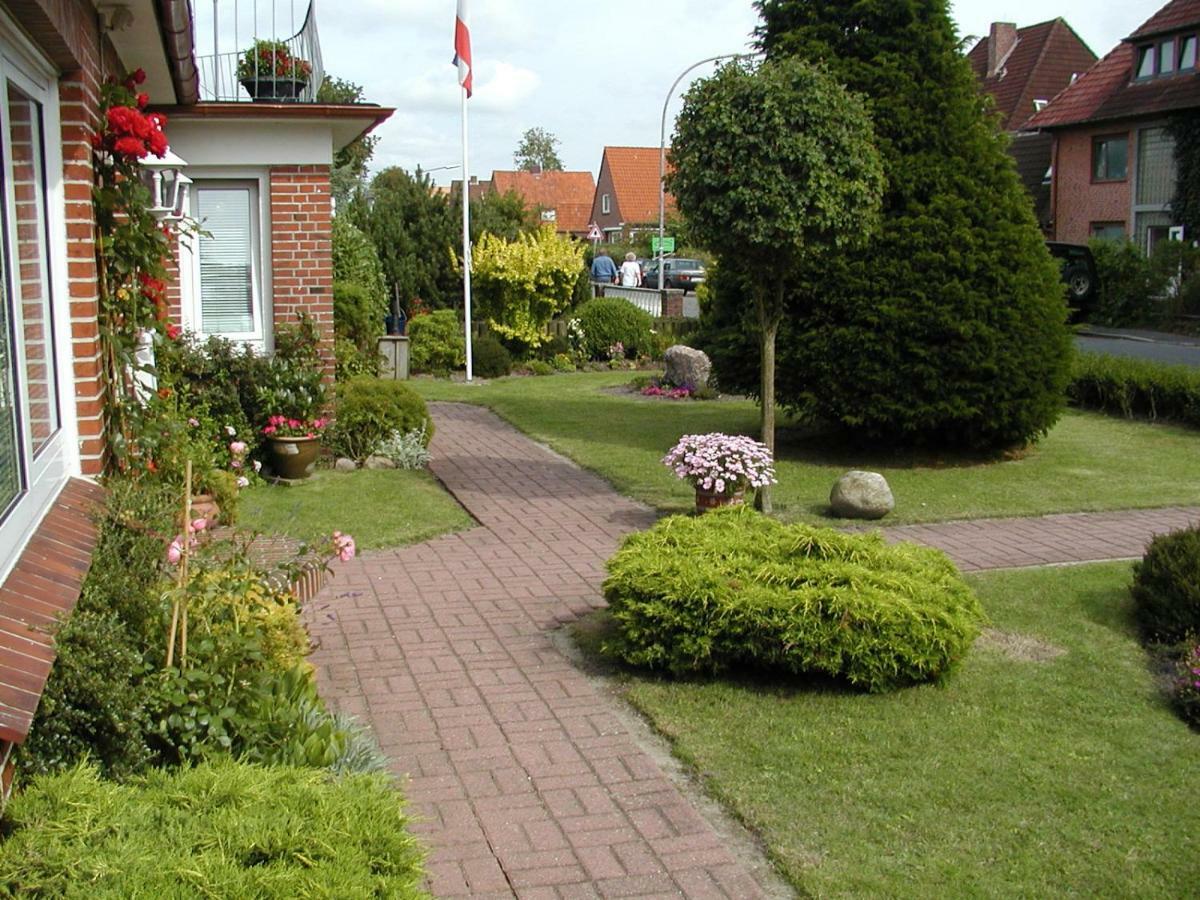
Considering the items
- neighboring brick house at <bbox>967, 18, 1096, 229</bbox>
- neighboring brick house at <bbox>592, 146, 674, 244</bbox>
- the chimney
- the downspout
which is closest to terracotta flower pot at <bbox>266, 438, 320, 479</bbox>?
the downspout

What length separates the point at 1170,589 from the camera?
6816 millimetres

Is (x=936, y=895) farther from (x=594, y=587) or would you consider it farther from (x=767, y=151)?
(x=767, y=151)

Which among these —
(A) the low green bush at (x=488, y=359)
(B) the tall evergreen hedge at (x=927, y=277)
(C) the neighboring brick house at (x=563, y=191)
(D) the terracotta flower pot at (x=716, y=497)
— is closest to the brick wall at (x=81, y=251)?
(D) the terracotta flower pot at (x=716, y=497)

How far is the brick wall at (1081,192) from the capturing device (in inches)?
1422

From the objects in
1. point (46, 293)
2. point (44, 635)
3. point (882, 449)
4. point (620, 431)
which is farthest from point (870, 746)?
point (620, 431)

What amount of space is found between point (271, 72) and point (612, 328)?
11324 millimetres

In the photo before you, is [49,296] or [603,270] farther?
[603,270]

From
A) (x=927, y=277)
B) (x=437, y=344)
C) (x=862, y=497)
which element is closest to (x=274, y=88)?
(x=927, y=277)

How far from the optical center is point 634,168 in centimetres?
7956

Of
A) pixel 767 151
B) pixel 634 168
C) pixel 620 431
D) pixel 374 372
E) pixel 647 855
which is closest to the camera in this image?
pixel 647 855

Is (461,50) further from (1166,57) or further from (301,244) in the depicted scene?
(1166,57)

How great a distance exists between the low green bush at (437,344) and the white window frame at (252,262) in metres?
9.11

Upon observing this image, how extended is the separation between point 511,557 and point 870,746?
3775mm

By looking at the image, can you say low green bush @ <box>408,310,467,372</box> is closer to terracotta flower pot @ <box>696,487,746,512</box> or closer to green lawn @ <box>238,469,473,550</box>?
green lawn @ <box>238,469,473,550</box>
